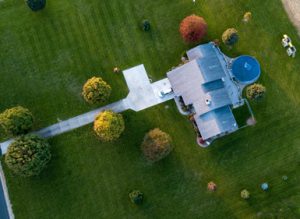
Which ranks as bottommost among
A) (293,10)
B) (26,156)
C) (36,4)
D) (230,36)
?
(26,156)

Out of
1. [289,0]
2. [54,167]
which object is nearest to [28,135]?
[54,167]

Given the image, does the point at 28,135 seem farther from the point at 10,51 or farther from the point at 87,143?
the point at 10,51

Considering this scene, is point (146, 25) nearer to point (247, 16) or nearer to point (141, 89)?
point (141, 89)

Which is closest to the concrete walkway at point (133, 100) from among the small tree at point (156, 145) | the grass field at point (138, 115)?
the grass field at point (138, 115)

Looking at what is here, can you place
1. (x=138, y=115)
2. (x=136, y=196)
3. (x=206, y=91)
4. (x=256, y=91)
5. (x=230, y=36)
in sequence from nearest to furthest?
(x=136, y=196), (x=206, y=91), (x=256, y=91), (x=230, y=36), (x=138, y=115)

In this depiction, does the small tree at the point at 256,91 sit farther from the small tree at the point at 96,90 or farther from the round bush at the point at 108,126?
the small tree at the point at 96,90

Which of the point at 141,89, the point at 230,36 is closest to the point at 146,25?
the point at 141,89

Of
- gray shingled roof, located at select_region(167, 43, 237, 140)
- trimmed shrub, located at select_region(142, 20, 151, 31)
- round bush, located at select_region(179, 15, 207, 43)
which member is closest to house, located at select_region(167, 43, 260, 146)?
gray shingled roof, located at select_region(167, 43, 237, 140)
